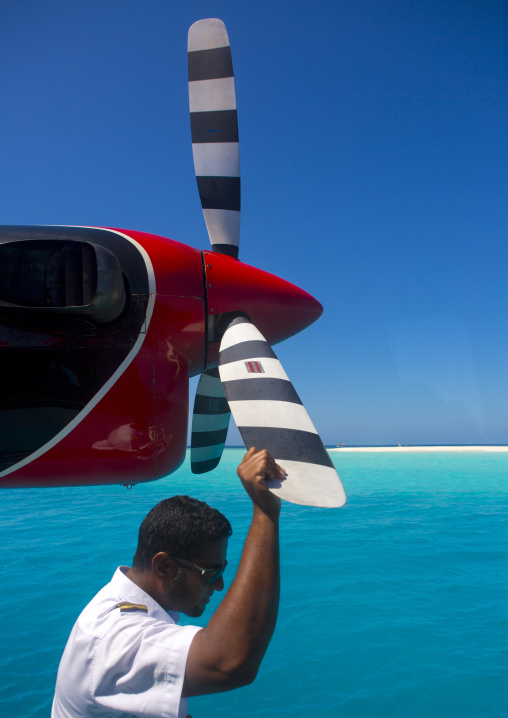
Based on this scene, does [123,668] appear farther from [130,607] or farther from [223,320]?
[223,320]

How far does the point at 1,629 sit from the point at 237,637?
16.3ft

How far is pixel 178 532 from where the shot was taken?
1523mm

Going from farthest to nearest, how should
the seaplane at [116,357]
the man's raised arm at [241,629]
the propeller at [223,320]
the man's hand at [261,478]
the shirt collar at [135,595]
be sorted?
1. the seaplane at [116,357]
2. the propeller at [223,320]
3. the shirt collar at [135,595]
4. the man's hand at [261,478]
5. the man's raised arm at [241,629]

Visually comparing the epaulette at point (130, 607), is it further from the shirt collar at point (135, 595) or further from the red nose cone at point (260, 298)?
the red nose cone at point (260, 298)

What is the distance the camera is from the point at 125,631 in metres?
1.20

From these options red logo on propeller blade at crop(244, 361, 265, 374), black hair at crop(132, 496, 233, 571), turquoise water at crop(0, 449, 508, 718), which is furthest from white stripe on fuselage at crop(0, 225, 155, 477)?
turquoise water at crop(0, 449, 508, 718)

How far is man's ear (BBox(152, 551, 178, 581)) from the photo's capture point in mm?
1477

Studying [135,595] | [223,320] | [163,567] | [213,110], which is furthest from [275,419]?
[213,110]

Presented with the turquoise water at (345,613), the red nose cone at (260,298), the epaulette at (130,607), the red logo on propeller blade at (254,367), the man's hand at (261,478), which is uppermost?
the red nose cone at (260,298)

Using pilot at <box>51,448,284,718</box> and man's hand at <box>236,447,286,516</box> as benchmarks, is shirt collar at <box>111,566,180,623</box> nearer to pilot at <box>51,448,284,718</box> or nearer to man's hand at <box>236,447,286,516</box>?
pilot at <box>51,448,284,718</box>

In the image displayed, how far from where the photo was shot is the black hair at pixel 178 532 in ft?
4.99

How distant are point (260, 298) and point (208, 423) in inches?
51.9

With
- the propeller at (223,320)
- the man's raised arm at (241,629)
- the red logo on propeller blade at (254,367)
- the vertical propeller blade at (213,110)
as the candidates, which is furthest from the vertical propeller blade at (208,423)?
the man's raised arm at (241,629)

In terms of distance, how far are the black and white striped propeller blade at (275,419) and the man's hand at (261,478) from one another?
46 millimetres
